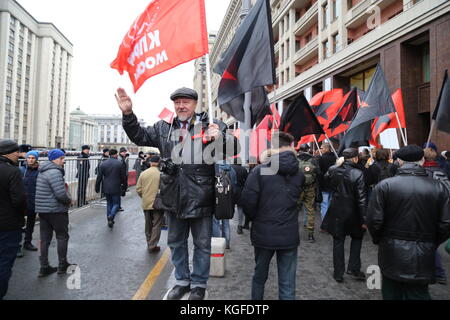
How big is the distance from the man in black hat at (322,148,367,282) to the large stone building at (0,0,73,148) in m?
77.8

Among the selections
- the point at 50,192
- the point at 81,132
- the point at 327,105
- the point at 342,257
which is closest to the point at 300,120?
the point at 327,105

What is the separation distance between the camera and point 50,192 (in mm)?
4141

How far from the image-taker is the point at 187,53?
3.44 m

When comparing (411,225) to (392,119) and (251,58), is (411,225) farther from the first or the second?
(392,119)

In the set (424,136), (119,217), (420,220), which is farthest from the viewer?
(424,136)

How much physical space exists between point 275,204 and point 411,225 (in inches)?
50.5

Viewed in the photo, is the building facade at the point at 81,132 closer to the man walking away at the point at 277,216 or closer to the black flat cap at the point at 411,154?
the man walking away at the point at 277,216

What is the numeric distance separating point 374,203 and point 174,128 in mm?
2310

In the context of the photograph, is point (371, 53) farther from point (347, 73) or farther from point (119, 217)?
point (119, 217)

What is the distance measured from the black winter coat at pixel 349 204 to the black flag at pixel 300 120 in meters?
2.33

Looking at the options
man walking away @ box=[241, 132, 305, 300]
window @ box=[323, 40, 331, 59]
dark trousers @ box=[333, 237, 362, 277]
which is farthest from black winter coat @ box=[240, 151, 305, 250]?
window @ box=[323, 40, 331, 59]

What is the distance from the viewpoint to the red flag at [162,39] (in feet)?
11.3

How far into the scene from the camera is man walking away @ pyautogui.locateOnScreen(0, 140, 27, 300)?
315cm
